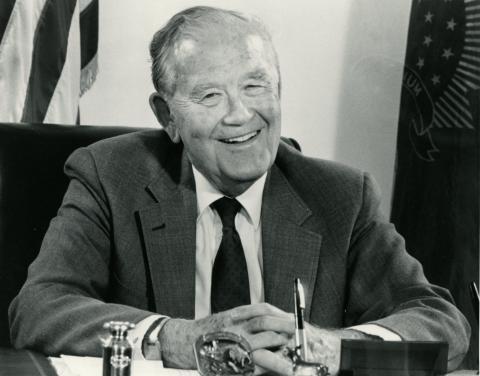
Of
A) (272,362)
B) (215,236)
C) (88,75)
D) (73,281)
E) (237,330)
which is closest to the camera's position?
(272,362)

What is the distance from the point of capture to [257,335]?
1536mm

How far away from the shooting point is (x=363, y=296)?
208 cm

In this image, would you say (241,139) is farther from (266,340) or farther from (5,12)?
(5,12)

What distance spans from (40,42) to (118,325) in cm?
208

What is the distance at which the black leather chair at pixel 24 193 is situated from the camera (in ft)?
6.79

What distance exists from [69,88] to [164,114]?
1.03 m

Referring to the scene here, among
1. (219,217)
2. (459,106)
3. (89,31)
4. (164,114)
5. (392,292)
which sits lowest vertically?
(392,292)

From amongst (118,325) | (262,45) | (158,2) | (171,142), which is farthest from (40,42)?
(118,325)

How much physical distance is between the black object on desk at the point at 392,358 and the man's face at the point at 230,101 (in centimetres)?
88

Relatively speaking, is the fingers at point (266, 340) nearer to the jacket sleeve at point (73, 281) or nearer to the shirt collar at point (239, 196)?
the jacket sleeve at point (73, 281)

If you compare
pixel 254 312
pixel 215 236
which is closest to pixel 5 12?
pixel 215 236

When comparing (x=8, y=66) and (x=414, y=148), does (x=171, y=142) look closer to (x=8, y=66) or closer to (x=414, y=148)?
(x=8, y=66)

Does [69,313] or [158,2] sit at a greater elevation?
[158,2]

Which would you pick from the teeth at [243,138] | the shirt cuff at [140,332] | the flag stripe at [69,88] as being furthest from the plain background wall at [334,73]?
the shirt cuff at [140,332]
